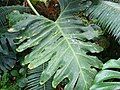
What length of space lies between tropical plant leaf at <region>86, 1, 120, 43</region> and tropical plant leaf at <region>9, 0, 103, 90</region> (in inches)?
4.9

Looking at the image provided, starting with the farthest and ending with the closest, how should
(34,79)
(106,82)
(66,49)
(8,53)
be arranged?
(8,53)
(34,79)
(66,49)
(106,82)

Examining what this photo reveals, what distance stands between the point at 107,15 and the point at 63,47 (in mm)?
548

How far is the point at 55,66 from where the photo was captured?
84.7 inches

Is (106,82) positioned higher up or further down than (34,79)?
higher up

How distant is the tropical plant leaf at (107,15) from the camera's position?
8.30 feet

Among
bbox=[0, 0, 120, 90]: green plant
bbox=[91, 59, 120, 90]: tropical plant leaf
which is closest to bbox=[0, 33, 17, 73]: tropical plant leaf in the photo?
bbox=[0, 0, 120, 90]: green plant

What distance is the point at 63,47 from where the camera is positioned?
2.30m

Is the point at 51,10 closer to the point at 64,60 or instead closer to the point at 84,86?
the point at 64,60

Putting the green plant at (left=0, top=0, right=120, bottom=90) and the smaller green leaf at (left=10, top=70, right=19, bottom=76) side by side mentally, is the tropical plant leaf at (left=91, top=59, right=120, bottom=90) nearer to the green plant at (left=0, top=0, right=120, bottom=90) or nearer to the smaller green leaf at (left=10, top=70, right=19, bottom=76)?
the green plant at (left=0, top=0, right=120, bottom=90)

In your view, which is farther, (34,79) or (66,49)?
(34,79)

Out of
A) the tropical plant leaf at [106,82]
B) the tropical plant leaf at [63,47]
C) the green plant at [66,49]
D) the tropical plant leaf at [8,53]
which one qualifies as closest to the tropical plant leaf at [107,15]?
the green plant at [66,49]

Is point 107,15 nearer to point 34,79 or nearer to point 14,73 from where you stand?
point 34,79

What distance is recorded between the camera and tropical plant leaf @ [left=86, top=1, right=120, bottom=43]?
2529 millimetres

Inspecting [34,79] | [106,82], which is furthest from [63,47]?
[106,82]
